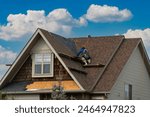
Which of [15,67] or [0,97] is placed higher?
[15,67]

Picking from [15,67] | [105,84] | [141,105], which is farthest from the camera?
[15,67]

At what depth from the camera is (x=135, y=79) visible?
38688 mm

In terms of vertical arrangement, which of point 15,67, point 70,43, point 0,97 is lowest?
point 0,97

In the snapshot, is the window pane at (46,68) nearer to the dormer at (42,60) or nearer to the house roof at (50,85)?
the dormer at (42,60)

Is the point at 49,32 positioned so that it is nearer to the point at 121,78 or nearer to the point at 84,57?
the point at 84,57

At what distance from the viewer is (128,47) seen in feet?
121

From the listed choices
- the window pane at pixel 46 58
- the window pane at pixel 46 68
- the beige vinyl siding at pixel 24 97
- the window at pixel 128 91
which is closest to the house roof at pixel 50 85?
the beige vinyl siding at pixel 24 97

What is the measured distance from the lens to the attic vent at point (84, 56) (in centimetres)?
3594

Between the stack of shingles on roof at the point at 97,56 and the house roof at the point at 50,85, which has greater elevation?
the stack of shingles on roof at the point at 97,56

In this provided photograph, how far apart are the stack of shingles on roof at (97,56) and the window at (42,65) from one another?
1.10m

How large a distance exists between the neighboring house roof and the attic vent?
0.33 m

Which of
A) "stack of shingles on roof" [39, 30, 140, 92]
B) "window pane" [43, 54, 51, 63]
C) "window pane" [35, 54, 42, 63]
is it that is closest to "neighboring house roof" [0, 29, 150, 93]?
"stack of shingles on roof" [39, 30, 140, 92]

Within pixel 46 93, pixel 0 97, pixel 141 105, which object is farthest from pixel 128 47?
pixel 141 105

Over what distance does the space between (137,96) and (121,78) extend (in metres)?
4.01
